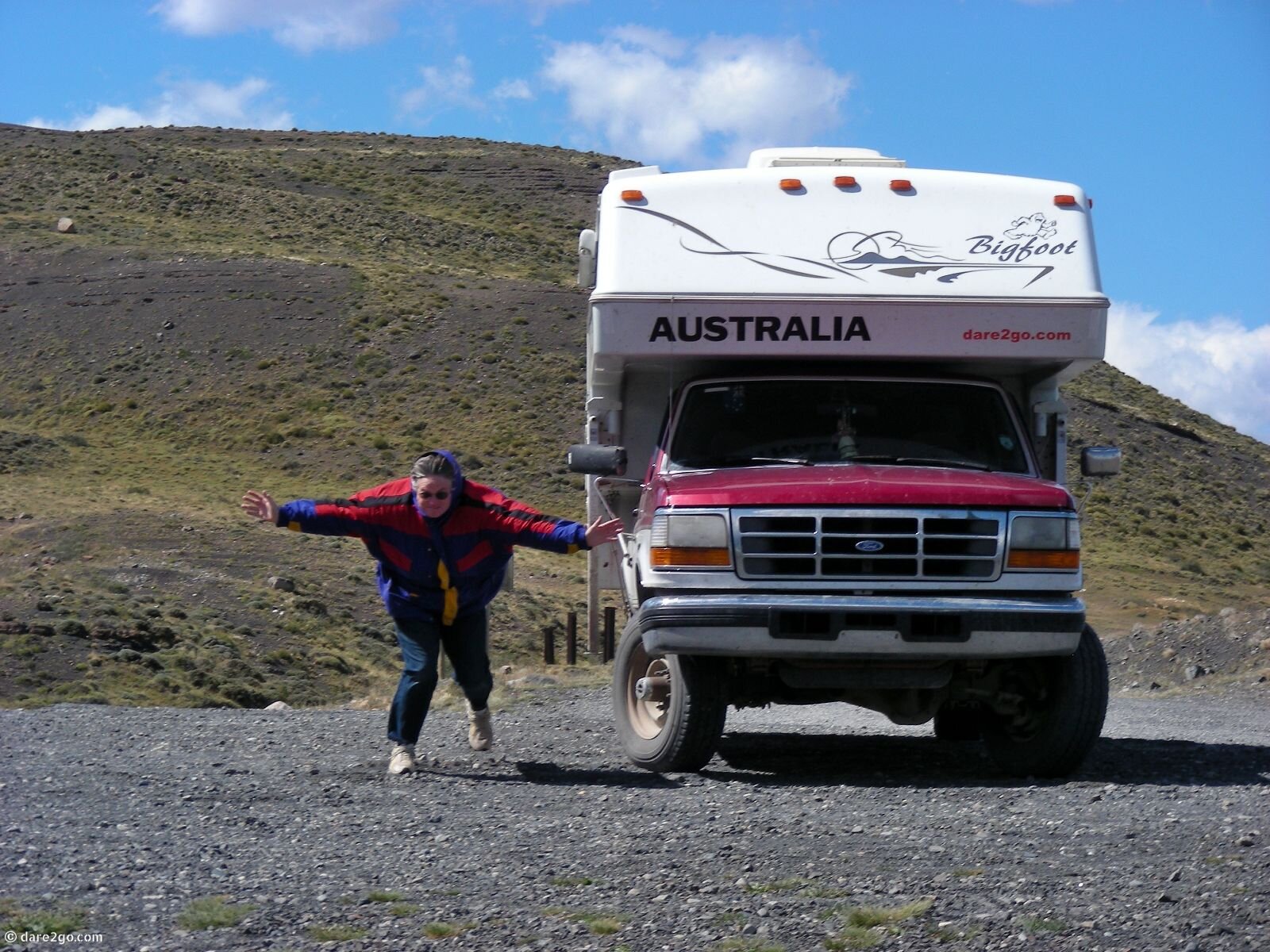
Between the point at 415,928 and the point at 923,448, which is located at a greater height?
the point at 923,448

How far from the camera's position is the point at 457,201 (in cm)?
7981

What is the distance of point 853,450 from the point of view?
8602 millimetres

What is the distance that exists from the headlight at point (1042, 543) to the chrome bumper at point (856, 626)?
9.5 inches

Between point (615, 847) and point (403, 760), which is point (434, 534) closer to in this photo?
point (403, 760)

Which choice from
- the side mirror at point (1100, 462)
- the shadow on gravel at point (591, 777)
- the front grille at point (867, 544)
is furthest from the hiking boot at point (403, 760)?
the side mirror at point (1100, 462)

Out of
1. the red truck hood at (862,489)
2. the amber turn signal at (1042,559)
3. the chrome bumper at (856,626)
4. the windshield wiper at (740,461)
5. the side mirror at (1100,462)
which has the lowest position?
the chrome bumper at (856,626)

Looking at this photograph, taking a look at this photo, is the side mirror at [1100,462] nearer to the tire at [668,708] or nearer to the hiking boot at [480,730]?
the tire at [668,708]

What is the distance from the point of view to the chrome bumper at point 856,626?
7.70 meters

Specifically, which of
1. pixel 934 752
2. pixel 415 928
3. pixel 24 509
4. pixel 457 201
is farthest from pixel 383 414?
pixel 415 928

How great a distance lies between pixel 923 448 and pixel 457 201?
240 feet

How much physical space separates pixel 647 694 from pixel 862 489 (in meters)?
1.72

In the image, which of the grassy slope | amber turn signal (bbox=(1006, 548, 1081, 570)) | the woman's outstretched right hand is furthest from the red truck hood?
the grassy slope

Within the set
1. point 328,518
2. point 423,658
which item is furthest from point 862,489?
point 328,518

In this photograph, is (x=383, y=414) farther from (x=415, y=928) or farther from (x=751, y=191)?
(x=415, y=928)
